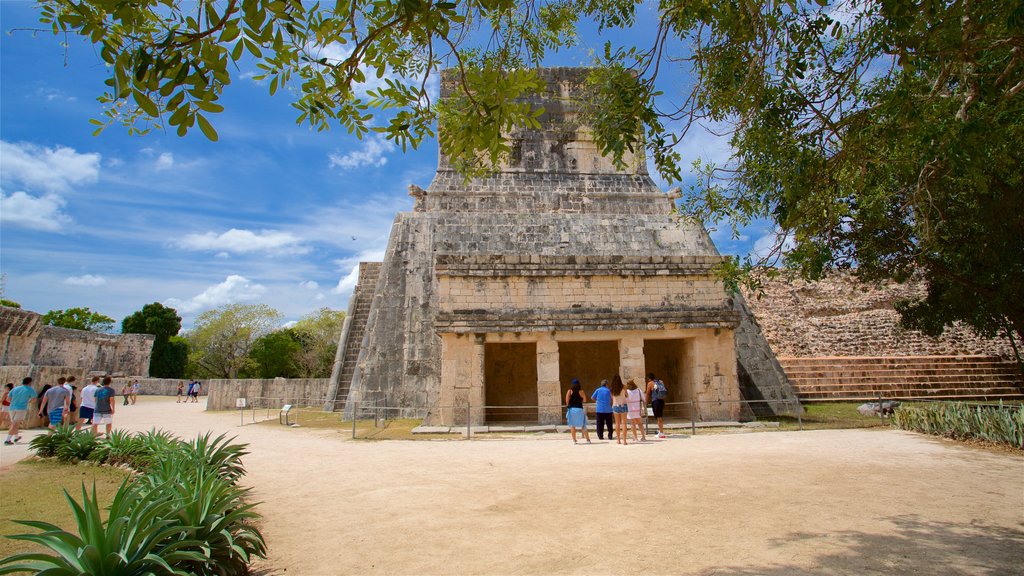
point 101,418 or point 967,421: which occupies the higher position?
point 101,418

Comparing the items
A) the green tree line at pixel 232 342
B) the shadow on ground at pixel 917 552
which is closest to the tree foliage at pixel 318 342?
the green tree line at pixel 232 342

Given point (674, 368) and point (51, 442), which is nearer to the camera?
point (51, 442)

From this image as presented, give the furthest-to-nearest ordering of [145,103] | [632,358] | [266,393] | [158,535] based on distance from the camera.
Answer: [266,393]
[632,358]
[158,535]
[145,103]

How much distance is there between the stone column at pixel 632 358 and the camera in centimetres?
1210

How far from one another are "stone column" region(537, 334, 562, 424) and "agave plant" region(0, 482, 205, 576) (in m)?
8.94

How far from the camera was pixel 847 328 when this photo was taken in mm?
25609

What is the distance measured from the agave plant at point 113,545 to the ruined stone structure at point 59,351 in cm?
1332

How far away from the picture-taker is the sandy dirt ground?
4008mm

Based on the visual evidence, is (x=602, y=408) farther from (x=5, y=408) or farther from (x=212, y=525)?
(x=5, y=408)

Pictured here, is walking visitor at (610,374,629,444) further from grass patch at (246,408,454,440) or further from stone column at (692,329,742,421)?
grass patch at (246,408,454,440)

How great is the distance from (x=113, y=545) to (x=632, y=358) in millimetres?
10320

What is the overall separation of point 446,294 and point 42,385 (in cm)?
1046

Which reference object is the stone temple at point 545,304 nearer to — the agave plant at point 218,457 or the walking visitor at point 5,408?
the agave plant at point 218,457

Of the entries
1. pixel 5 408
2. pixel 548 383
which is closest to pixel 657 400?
pixel 548 383
